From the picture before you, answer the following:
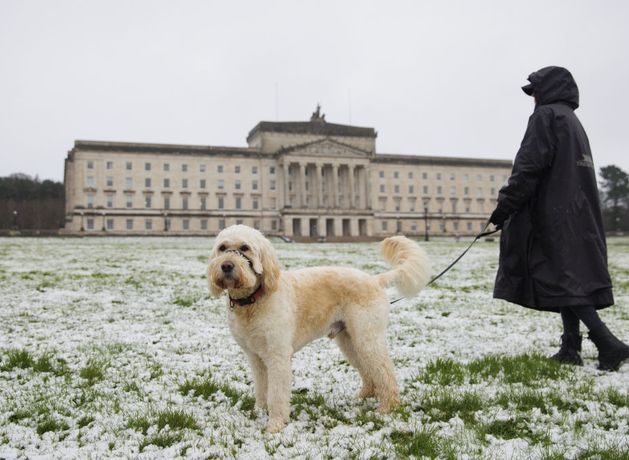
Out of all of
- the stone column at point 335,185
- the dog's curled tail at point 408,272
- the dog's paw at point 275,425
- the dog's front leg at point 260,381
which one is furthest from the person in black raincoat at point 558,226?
the stone column at point 335,185

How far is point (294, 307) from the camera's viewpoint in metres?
4.18

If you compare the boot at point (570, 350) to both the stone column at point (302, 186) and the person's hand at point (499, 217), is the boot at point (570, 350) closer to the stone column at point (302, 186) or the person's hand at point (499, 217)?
the person's hand at point (499, 217)

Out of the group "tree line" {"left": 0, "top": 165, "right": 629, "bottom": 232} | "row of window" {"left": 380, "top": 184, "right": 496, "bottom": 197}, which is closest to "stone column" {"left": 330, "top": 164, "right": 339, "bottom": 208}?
"row of window" {"left": 380, "top": 184, "right": 496, "bottom": 197}

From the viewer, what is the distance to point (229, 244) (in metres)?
3.83

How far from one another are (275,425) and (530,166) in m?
3.93

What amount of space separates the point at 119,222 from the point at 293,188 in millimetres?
29448

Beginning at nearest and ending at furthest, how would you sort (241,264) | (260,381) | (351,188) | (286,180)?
(241,264), (260,381), (286,180), (351,188)

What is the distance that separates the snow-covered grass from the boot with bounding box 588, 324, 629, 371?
0.14 metres

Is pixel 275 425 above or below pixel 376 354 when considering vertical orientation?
below

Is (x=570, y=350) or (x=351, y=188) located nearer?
(x=570, y=350)

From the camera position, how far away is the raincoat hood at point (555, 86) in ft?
19.1

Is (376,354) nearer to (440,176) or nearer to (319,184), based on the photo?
(319,184)

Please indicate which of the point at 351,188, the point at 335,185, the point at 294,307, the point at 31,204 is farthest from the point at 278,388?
the point at 31,204

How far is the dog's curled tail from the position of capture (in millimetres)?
4629
